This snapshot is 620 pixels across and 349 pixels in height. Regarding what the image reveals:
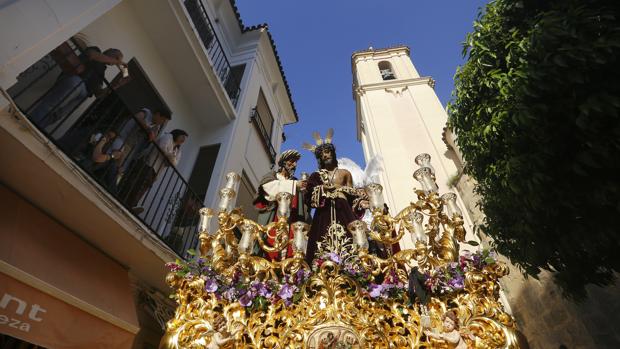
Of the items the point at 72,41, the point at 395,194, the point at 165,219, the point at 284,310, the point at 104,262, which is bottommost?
the point at 284,310

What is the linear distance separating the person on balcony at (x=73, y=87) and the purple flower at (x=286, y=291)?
9.82 ft

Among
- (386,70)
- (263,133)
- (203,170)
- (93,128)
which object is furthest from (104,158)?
(386,70)

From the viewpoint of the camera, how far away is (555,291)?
19.2 ft

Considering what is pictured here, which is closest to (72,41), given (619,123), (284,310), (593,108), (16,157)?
(16,157)

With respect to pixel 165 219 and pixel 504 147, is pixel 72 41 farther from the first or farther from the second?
pixel 504 147

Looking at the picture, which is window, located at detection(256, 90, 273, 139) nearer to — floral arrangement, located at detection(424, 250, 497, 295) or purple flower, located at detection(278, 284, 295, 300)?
purple flower, located at detection(278, 284, 295, 300)

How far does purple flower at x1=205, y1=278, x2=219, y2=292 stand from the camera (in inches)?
92.5

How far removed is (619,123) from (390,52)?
1604 centimetres

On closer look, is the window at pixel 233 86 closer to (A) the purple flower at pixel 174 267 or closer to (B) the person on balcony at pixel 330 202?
(B) the person on balcony at pixel 330 202

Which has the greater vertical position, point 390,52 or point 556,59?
point 390,52

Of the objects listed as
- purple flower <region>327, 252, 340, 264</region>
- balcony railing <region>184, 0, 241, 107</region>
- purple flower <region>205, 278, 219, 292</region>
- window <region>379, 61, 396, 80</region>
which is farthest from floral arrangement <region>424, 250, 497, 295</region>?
window <region>379, 61, 396, 80</region>

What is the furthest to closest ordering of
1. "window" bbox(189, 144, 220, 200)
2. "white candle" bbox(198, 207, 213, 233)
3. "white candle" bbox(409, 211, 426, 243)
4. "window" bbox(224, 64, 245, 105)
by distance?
"window" bbox(224, 64, 245, 105) → "window" bbox(189, 144, 220, 200) → "white candle" bbox(198, 207, 213, 233) → "white candle" bbox(409, 211, 426, 243)

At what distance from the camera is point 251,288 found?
237 centimetres

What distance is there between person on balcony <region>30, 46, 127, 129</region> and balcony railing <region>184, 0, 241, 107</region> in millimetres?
3412
